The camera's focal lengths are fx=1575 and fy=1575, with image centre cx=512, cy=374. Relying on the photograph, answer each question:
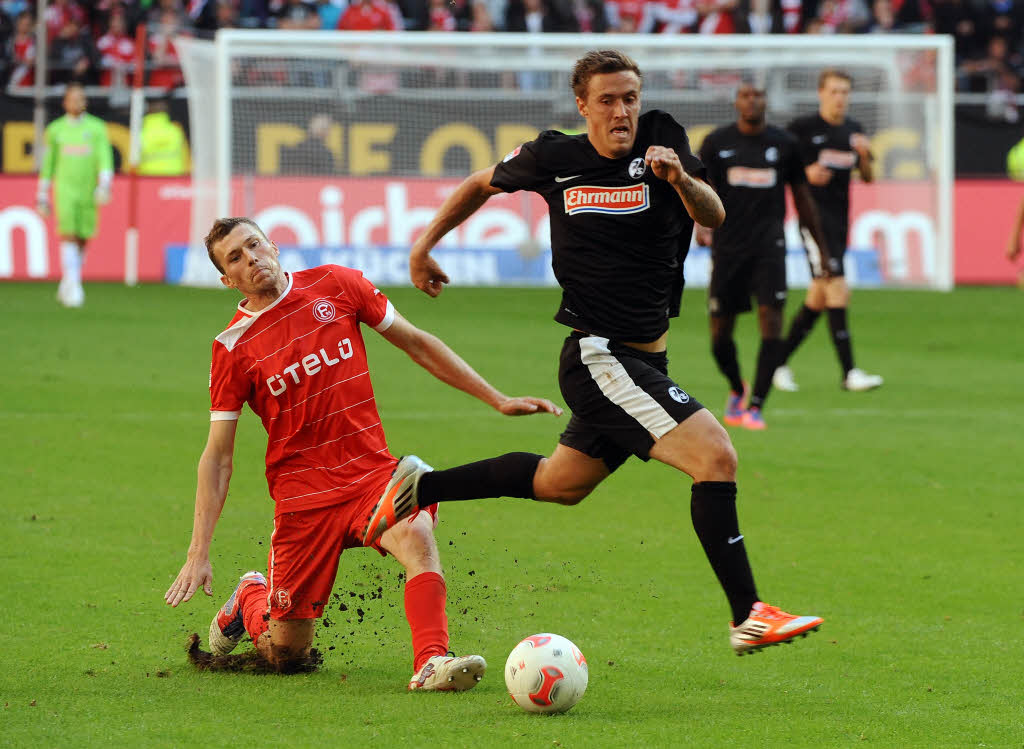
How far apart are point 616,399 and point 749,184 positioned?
20.0ft

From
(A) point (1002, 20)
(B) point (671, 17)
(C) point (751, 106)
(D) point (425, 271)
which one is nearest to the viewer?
(D) point (425, 271)

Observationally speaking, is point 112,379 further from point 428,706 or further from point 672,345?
point 428,706

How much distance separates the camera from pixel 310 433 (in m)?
5.44

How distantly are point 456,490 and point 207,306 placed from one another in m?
13.5

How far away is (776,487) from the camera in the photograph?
8.95m

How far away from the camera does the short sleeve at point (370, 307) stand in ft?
18.3

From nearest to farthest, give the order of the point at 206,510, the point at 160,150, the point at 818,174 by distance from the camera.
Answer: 1. the point at 206,510
2. the point at 818,174
3. the point at 160,150

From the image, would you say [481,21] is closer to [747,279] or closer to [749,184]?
[749,184]

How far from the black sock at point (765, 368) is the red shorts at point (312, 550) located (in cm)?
593

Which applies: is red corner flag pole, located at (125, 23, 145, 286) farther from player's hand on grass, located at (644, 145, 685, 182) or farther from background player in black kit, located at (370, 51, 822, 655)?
player's hand on grass, located at (644, 145, 685, 182)

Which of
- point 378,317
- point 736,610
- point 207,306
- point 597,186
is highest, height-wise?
point 597,186

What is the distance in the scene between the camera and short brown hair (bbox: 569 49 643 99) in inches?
202

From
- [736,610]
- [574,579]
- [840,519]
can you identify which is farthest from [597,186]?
[840,519]

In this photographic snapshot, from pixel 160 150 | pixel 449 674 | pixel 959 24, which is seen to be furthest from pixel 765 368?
pixel 959 24
